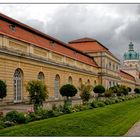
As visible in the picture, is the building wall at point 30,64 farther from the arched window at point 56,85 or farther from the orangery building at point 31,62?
the arched window at point 56,85

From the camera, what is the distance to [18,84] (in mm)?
24625

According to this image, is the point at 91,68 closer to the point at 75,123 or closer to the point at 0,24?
the point at 0,24

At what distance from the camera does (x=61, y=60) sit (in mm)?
33719

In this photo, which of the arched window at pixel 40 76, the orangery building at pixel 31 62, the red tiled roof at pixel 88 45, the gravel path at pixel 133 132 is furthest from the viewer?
the red tiled roof at pixel 88 45

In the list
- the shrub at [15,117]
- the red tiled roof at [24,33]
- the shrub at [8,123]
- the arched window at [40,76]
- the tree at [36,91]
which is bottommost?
the shrub at [8,123]

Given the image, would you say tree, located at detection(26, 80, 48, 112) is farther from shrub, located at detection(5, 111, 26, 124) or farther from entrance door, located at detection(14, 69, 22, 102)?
entrance door, located at detection(14, 69, 22, 102)

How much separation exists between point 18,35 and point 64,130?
14.7 meters

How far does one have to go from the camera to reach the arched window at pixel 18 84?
79.0 feet

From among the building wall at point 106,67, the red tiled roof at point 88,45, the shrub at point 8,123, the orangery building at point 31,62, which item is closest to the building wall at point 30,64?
the orangery building at point 31,62

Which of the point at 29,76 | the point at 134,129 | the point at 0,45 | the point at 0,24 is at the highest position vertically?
the point at 0,24

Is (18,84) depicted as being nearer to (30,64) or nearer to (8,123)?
(30,64)

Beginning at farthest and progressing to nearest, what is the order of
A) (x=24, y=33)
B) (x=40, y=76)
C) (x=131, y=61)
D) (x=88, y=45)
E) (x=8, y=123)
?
(x=131, y=61)
(x=88, y=45)
(x=40, y=76)
(x=24, y=33)
(x=8, y=123)

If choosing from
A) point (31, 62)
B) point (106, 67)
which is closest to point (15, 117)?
A: point (31, 62)

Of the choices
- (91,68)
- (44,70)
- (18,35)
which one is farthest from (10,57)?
(91,68)
